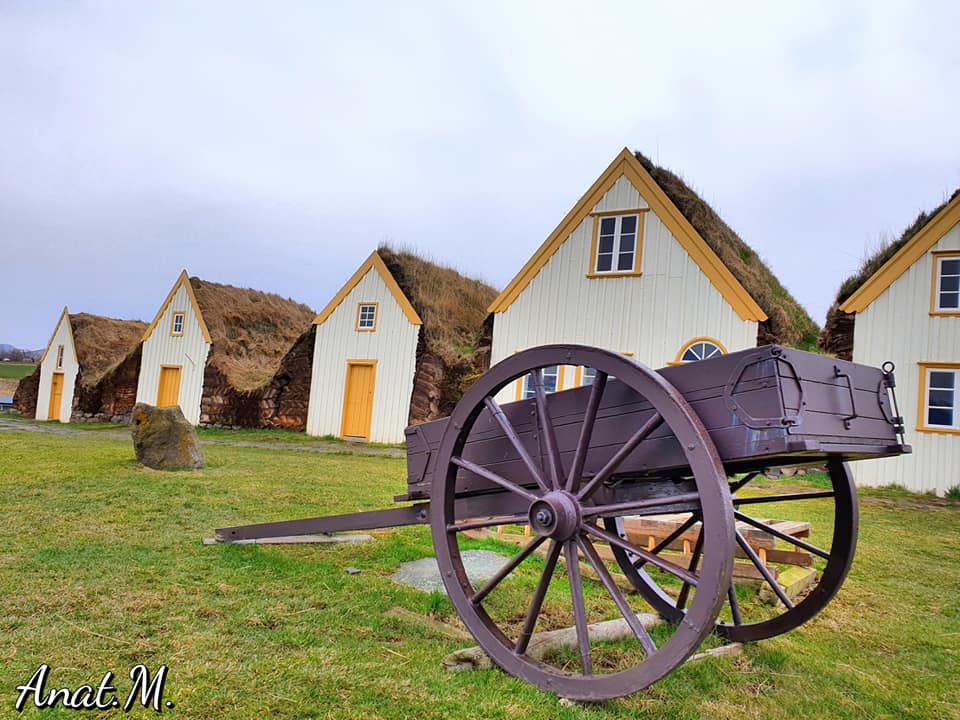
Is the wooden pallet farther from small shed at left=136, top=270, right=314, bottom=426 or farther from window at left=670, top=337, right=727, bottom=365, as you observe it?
small shed at left=136, top=270, right=314, bottom=426

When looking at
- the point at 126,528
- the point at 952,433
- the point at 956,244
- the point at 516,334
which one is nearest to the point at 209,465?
the point at 126,528

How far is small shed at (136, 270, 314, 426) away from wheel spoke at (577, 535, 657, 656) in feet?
68.5

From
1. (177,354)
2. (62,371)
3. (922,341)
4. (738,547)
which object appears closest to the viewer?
(738,547)

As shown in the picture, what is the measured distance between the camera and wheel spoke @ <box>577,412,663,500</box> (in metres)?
2.76

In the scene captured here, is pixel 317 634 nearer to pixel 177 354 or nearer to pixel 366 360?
pixel 366 360

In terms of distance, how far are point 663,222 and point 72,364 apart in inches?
1072

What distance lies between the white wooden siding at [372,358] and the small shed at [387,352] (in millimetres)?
28

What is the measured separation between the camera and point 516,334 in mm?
16094

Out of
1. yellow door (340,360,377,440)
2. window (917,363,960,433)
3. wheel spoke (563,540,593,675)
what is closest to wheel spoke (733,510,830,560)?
wheel spoke (563,540,593,675)

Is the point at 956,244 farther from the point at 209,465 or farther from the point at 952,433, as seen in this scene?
the point at 209,465

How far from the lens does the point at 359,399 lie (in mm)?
20172

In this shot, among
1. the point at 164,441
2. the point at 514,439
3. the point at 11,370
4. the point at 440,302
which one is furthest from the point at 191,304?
the point at 11,370

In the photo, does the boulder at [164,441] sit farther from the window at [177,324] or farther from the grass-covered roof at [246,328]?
the window at [177,324]

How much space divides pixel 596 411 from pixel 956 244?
13.6 meters
